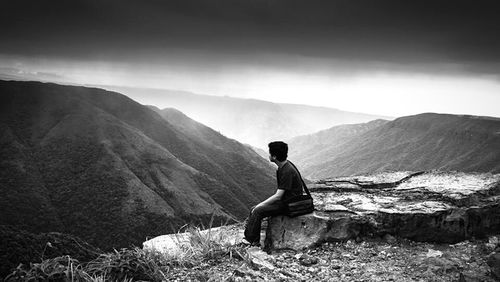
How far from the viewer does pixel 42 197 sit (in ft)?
389

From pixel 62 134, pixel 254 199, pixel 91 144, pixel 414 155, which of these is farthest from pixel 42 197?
pixel 414 155

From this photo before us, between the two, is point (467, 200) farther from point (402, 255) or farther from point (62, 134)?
point (62, 134)

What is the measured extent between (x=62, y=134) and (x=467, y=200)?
166157 millimetres

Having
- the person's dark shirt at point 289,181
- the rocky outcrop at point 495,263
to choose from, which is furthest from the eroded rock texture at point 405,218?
the rocky outcrop at point 495,263

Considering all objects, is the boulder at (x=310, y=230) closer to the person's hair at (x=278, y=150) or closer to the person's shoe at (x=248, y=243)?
the person's shoe at (x=248, y=243)

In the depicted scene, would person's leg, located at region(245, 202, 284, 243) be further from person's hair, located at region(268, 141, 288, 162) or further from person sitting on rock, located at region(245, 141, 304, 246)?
person's hair, located at region(268, 141, 288, 162)

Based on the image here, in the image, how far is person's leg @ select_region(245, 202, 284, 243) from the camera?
27.5 feet

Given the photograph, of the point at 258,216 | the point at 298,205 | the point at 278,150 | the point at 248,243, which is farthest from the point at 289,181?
the point at 248,243

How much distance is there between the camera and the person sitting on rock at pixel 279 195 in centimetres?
834

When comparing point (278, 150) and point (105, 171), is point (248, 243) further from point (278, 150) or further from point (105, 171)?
point (105, 171)

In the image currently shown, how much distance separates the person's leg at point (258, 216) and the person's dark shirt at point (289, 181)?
264mm

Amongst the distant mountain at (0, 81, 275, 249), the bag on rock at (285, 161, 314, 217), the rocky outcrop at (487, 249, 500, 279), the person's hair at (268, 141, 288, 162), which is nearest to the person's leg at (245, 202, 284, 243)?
the bag on rock at (285, 161, 314, 217)

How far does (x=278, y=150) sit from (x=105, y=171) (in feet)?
439

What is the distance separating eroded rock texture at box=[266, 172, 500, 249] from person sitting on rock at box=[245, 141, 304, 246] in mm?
304
